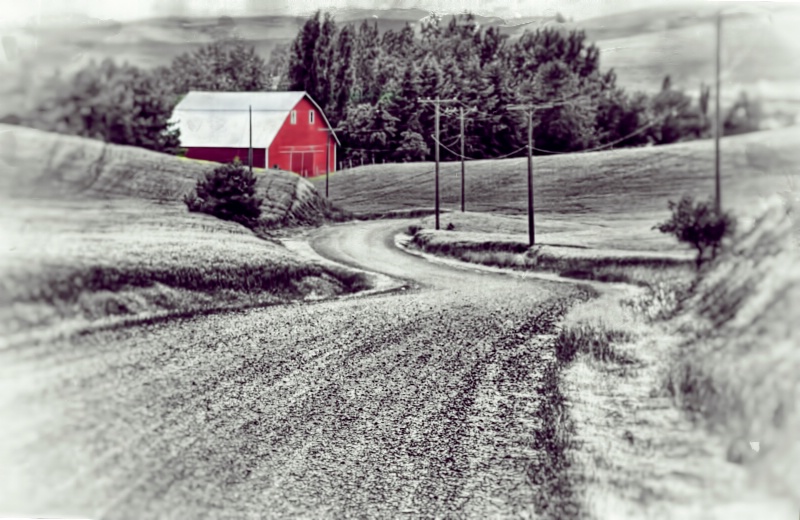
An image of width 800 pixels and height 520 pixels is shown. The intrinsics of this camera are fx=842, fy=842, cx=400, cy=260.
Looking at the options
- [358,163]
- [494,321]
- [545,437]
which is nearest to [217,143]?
[358,163]

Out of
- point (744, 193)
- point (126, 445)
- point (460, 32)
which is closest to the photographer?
point (744, 193)

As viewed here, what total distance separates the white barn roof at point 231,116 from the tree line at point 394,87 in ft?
0.11

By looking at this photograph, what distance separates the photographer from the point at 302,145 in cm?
285

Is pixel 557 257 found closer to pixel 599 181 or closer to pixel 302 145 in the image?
pixel 599 181

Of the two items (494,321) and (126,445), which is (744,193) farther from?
(126,445)

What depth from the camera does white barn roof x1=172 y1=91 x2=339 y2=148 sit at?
9.14ft

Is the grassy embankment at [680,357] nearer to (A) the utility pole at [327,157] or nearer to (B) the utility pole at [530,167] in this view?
(B) the utility pole at [530,167]

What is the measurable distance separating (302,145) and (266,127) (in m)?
0.14

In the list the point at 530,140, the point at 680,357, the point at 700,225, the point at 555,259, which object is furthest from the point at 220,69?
the point at 680,357

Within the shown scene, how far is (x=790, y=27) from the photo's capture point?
8.18 ft

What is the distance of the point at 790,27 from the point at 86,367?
2.38m

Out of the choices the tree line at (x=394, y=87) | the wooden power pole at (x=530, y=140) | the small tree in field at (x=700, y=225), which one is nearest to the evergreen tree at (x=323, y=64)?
the tree line at (x=394, y=87)

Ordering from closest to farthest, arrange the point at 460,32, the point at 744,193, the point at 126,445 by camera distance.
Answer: the point at 744,193
the point at 126,445
the point at 460,32

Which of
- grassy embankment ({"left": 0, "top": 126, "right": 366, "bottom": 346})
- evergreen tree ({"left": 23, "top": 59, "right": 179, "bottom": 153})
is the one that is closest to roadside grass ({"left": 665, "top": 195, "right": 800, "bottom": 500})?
grassy embankment ({"left": 0, "top": 126, "right": 366, "bottom": 346})
